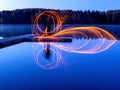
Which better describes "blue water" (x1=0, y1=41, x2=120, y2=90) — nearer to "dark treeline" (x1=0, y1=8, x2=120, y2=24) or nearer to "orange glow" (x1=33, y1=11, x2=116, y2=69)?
"orange glow" (x1=33, y1=11, x2=116, y2=69)

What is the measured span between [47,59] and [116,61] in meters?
2.28

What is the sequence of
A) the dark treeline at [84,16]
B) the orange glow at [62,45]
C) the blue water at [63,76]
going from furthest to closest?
the dark treeline at [84,16]
the orange glow at [62,45]
the blue water at [63,76]

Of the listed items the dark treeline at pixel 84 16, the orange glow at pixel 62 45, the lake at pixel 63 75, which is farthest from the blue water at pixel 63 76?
the dark treeline at pixel 84 16

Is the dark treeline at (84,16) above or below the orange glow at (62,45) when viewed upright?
above

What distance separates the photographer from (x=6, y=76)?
6.61 meters

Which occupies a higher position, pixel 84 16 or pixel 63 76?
pixel 84 16

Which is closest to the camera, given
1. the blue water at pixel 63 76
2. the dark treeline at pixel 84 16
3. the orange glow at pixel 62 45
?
the blue water at pixel 63 76

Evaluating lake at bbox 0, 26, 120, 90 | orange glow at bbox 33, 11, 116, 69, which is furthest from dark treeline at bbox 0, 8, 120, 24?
lake at bbox 0, 26, 120, 90

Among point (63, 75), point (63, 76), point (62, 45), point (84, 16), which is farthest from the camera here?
point (84, 16)

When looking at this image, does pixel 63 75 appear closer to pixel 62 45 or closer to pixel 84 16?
pixel 62 45

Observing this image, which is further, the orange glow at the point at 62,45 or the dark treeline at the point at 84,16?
the dark treeline at the point at 84,16

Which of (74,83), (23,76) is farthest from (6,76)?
(74,83)

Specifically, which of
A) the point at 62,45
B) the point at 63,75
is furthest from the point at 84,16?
the point at 63,75

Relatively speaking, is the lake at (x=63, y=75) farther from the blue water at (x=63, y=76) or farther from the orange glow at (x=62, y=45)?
the orange glow at (x=62, y=45)
